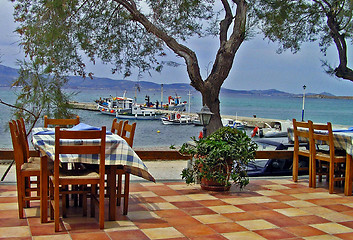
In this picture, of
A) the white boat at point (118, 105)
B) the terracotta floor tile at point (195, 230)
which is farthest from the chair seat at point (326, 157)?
the white boat at point (118, 105)

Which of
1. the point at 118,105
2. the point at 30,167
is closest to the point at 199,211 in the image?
the point at 30,167

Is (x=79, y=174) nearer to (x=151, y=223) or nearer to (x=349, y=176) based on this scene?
(x=151, y=223)

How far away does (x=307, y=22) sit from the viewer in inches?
424

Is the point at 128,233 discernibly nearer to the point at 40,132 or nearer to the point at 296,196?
the point at 40,132

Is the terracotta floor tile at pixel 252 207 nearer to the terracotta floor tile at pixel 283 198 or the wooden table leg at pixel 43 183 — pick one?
the terracotta floor tile at pixel 283 198

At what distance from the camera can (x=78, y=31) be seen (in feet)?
29.1

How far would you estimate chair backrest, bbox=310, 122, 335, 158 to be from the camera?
574cm

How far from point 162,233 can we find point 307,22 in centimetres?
821

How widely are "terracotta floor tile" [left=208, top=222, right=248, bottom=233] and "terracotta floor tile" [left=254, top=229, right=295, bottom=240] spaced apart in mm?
176

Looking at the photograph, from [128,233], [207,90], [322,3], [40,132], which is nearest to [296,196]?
[128,233]

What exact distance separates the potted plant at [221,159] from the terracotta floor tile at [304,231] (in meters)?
1.50

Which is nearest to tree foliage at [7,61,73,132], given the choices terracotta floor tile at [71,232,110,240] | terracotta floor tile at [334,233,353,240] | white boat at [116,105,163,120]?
terracotta floor tile at [71,232,110,240]

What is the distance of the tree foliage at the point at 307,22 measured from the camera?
993cm

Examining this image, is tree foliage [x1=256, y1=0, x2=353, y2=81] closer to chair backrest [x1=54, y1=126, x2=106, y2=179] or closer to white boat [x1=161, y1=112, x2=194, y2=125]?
chair backrest [x1=54, y1=126, x2=106, y2=179]
